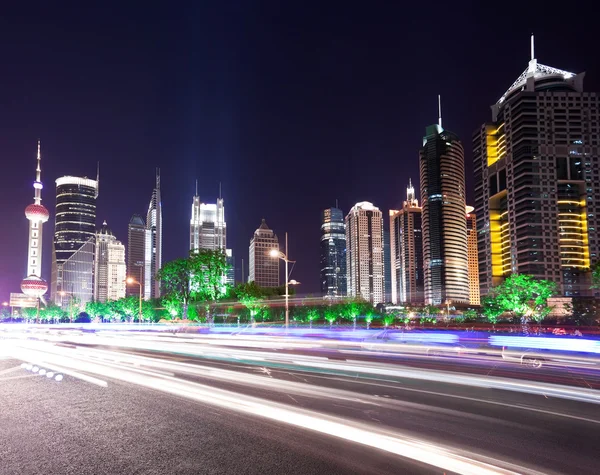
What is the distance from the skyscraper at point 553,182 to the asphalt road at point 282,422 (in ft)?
477

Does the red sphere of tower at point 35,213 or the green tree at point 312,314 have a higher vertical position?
the red sphere of tower at point 35,213

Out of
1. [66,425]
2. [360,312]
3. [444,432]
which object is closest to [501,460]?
[444,432]

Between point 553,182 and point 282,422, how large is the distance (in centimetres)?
16150

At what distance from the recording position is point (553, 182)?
15038 cm

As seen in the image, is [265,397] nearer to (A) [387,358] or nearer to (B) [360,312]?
(A) [387,358]

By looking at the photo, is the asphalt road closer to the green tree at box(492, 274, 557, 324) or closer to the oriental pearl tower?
the green tree at box(492, 274, 557, 324)

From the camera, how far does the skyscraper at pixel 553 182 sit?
147000 millimetres

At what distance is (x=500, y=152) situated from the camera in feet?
561

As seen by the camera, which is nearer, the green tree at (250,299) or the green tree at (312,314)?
the green tree at (250,299)

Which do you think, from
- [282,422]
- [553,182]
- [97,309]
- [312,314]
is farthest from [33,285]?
[282,422]

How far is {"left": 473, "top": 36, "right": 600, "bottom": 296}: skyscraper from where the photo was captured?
14700 centimetres

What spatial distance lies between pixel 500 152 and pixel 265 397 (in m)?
176

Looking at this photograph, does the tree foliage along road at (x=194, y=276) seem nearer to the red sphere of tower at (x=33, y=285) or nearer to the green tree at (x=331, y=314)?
the green tree at (x=331, y=314)

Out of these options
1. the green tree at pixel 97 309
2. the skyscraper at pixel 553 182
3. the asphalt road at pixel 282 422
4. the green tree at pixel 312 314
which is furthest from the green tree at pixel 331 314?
the skyscraper at pixel 553 182
